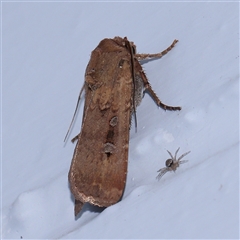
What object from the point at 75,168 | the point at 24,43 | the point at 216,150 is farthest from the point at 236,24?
the point at 24,43

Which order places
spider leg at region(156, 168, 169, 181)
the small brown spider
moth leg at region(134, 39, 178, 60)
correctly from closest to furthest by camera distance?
the small brown spider
spider leg at region(156, 168, 169, 181)
moth leg at region(134, 39, 178, 60)

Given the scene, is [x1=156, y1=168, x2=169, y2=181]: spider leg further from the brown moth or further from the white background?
the brown moth

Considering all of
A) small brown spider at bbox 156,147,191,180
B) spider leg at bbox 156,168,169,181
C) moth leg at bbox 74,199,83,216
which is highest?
small brown spider at bbox 156,147,191,180

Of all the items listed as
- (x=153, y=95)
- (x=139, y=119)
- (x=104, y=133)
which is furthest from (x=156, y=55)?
(x=104, y=133)

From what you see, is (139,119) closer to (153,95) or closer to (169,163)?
(153,95)

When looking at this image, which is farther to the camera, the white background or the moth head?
the moth head

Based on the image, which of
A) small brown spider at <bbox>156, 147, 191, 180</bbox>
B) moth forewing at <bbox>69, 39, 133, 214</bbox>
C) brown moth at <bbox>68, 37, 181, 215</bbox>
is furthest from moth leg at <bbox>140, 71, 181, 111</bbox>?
small brown spider at <bbox>156, 147, 191, 180</bbox>

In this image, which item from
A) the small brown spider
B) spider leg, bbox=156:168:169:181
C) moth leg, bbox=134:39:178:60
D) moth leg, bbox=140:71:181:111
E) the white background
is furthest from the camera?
moth leg, bbox=134:39:178:60
